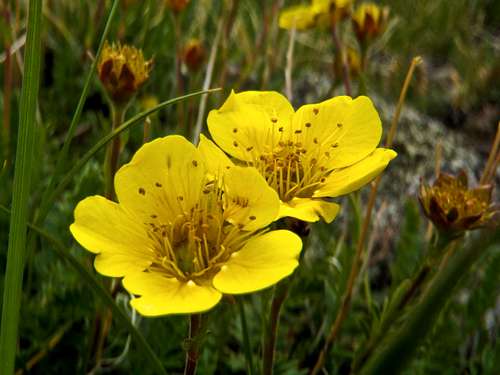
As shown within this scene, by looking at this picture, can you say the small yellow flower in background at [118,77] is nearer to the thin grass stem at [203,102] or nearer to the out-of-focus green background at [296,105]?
the out-of-focus green background at [296,105]

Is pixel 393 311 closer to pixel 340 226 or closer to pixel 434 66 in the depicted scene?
pixel 340 226

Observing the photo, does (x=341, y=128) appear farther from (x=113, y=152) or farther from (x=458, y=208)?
(x=113, y=152)

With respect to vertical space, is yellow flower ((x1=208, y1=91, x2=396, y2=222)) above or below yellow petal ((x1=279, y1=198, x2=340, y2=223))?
above

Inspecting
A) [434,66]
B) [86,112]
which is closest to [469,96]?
[434,66]

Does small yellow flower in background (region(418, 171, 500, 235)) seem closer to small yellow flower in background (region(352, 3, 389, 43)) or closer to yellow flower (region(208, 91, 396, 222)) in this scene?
yellow flower (region(208, 91, 396, 222))

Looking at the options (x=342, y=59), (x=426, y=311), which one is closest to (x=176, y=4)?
(x=342, y=59)

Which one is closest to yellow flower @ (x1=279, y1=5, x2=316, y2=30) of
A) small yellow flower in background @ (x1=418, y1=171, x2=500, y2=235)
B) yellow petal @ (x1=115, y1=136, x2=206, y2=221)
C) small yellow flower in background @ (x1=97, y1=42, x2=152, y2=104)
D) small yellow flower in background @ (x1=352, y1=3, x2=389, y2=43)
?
small yellow flower in background @ (x1=352, y1=3, x2=389, y2=43)
